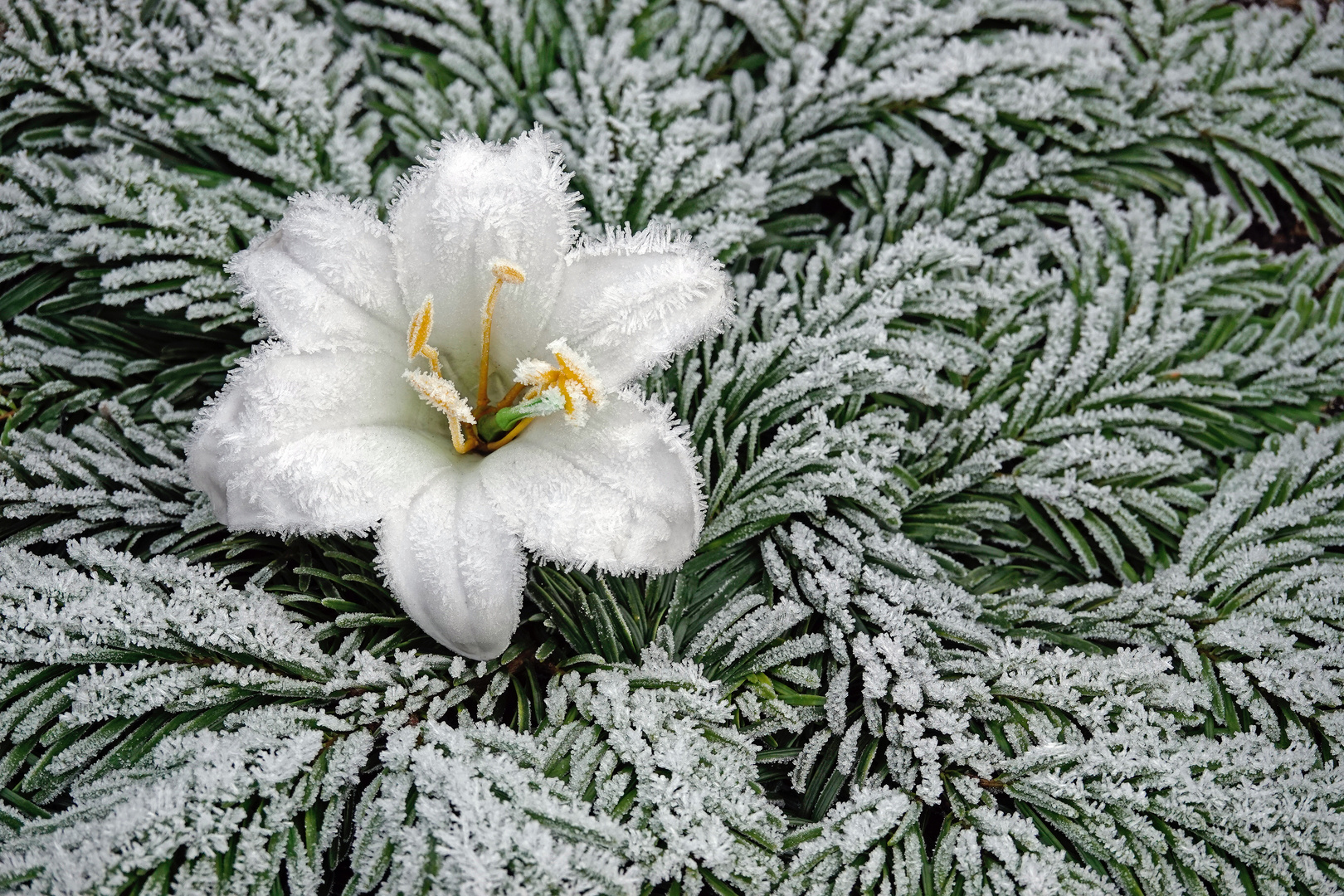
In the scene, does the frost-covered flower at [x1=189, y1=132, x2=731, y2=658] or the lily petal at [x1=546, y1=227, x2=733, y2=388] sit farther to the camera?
the lily petal at [x1=546, y1=227, x2=733, y2=388]

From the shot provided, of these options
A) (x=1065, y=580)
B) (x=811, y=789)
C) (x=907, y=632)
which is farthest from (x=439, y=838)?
(x=1065, y=580)

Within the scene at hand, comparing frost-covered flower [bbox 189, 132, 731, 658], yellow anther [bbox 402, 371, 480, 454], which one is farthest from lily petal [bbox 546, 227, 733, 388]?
yellow anther [bbox 402, 371, 480, 454]

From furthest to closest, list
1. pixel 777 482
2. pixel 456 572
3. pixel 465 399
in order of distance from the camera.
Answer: pixel 777 482
pixel 465 399
pixel 456 572

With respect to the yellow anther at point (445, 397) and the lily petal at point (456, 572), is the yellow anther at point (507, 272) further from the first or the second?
the lily petal at point (456, 572)

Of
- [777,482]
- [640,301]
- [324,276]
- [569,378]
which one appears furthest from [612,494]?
[324,276]

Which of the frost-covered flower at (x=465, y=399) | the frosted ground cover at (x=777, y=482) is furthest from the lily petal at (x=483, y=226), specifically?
the frosted ground cover at (x=777, y=482)

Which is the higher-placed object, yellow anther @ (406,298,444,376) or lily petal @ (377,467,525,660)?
yellow anther @ (406,298,444,376)

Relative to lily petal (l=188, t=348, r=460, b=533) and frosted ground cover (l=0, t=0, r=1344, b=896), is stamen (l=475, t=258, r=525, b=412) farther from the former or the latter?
frosted ground cover (l=0, t=0, r=1344, b=896)

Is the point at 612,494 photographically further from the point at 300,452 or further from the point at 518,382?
the point at 300,452
